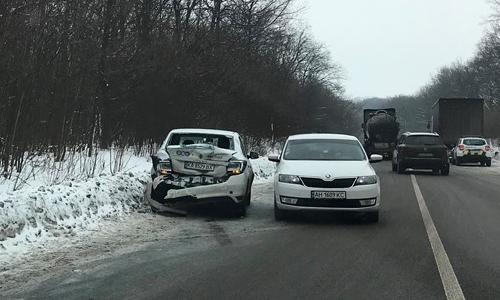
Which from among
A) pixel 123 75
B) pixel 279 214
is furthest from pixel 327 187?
pixel 123 75

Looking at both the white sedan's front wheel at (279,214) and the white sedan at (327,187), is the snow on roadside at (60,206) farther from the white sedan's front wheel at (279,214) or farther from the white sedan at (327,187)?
the white sedan at (327,187)

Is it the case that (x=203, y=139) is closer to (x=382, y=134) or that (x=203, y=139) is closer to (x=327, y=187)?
(x=327, y=187)

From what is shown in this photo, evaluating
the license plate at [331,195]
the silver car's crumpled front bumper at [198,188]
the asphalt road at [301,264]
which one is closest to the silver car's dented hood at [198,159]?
the silver car's crumpled front bumper at [198,188]

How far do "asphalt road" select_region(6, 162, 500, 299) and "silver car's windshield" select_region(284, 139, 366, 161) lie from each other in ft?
3.72

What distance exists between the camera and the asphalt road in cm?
565

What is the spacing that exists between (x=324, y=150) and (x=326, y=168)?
1233 millimetres

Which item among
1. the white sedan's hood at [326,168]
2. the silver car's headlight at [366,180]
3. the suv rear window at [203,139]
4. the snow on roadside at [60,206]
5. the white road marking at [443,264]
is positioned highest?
the suv rear window at [203,139]

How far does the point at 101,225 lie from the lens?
9070 millimetres

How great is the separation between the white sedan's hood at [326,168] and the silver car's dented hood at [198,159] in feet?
3.50

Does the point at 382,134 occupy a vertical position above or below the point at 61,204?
above

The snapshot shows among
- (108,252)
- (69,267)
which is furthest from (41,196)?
(69,267)

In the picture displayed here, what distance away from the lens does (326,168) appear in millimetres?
9891

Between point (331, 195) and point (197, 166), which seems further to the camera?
point (197, 166)

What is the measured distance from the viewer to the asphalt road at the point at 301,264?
565 centimetres
